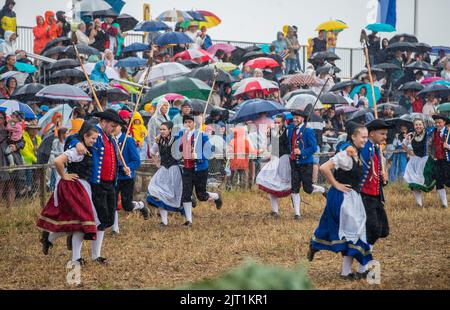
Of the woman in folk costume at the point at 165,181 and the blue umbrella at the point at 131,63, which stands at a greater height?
the blue umbrella at the point at 131,63

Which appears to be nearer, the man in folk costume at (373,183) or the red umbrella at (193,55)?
the man in folk costume at (373,183)

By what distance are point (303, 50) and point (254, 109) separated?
9643mm

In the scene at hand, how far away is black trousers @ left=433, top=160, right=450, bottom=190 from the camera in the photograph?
16.9m

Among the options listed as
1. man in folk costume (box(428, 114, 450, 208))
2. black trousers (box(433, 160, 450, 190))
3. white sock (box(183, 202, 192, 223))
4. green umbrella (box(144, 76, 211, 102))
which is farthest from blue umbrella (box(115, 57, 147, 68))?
black trousers (box(433, 160, 450, 190))

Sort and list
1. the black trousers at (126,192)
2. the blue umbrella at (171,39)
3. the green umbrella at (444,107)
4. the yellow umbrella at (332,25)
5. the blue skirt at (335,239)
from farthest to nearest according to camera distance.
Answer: the yellow umbrella at (332,25), the green umbrella at (444,107), the blue umbrella at (171,39), the black trousers at (126,192), the blue skirt at (335,239)

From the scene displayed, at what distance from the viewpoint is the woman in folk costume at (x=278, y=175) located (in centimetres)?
1609

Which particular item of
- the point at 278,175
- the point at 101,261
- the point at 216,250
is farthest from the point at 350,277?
the point at 278,175

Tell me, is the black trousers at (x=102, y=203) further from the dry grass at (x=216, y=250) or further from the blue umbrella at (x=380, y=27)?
the blue umbrella at (x=380, y=27)

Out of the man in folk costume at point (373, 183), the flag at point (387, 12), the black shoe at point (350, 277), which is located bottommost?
the black shoe at point (350, 277)

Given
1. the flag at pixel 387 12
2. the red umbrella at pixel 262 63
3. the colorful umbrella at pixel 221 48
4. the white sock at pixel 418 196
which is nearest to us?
the white sock at pixel 418 196

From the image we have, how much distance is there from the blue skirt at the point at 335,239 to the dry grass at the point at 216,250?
307 millimetres

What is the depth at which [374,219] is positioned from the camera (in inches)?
412

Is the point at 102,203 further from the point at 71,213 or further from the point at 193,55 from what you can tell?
the point at 193,55

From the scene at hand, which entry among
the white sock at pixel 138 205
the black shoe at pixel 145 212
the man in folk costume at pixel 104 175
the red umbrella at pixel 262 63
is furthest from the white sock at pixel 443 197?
the man in folk costume at pixel 104 175
